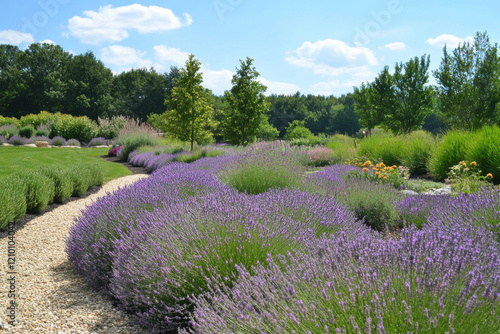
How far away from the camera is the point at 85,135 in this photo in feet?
74.5

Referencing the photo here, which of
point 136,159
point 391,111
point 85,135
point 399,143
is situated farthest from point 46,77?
point 399,143

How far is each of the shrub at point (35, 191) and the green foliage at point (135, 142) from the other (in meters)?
11.1

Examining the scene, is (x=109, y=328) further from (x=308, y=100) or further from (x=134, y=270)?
(x=308, y=100)

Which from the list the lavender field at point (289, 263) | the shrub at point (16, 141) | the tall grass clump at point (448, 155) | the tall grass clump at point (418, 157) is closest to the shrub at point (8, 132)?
the shrub at point (16, 141)

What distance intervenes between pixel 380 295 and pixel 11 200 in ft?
18.7

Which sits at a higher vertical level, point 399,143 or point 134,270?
point 399,143

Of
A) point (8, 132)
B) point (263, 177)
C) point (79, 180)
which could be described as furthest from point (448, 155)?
point (8, 132)

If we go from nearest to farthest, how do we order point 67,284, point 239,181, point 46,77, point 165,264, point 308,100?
point 165,264, point 67,284, point 239,181, point 46,77, point 308,100

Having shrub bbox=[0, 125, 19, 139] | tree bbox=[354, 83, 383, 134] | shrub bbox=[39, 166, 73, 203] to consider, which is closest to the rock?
shrub bbox=[0, 125, 19, 139]

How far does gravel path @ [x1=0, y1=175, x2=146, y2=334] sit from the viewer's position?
2660 millimetres

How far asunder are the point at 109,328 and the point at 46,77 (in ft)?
171

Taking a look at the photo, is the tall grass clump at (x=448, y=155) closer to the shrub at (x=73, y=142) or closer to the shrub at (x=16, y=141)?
the shrub at (x=73, y=142)

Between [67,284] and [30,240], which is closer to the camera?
[67,284]

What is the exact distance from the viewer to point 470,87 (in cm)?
1756
